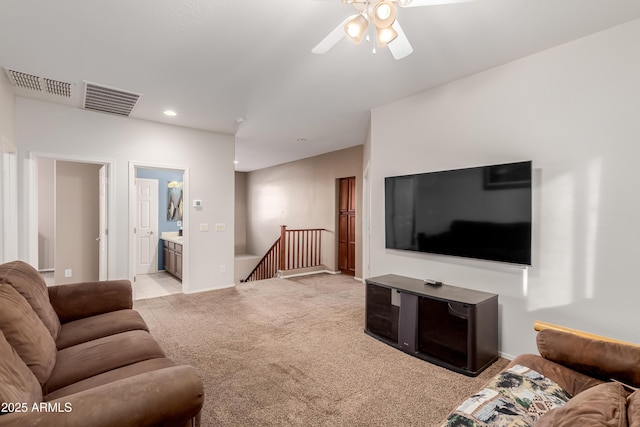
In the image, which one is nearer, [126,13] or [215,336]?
[126,13]

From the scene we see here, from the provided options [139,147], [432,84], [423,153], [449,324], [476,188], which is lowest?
[449,324]

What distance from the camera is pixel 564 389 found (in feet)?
4.74

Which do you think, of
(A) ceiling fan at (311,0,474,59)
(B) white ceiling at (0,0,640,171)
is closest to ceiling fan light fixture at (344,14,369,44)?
(A) ceiling fan at (311,0,474,59)

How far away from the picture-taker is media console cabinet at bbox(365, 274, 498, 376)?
8.13ft

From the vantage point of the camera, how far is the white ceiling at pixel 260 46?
Answer: 2.05m

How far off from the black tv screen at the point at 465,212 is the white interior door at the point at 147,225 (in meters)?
5.72

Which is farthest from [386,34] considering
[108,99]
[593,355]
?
[108,99]

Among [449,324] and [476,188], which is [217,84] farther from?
[449,324]

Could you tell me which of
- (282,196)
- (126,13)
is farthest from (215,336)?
(282,196)

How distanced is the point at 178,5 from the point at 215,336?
291 centimetres

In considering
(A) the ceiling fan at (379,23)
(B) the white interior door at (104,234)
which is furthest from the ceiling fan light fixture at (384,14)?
(B) the white interior door at (104,234)

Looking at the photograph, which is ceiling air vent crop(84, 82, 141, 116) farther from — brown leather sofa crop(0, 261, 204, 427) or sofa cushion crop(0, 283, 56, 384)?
sofa cushion crop(0, 283, 56, 384)

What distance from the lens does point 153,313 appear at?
3924 millimetres

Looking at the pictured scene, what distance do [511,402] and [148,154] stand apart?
195 inches
